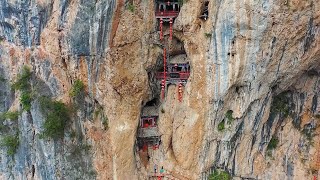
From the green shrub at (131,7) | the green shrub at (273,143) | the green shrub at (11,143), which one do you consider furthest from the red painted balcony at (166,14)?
the green shrub at (11,143)

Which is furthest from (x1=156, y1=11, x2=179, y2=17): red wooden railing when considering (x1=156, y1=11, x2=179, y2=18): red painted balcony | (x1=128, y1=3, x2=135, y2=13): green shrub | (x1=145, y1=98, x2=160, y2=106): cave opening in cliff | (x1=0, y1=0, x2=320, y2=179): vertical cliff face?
(x1=145, y1=98, x2=160, y2=106): cave opening in cliff

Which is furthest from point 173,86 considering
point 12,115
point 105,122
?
point 12,115

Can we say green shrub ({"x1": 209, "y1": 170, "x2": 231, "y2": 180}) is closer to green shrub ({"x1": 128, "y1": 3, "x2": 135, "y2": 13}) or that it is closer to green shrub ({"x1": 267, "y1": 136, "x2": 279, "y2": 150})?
green shrub ({"x1": 267, "y1": 136, "x2": 279, "y2": 150})

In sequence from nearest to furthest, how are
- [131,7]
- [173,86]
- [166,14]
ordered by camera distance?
[131,7] → [166,14] → [173,86]

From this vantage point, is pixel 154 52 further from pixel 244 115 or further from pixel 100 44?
pixel 244 115

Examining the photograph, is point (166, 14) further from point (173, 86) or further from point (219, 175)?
point (219, 175)

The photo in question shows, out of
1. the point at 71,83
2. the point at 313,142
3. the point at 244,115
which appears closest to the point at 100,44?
the point at 71,83
